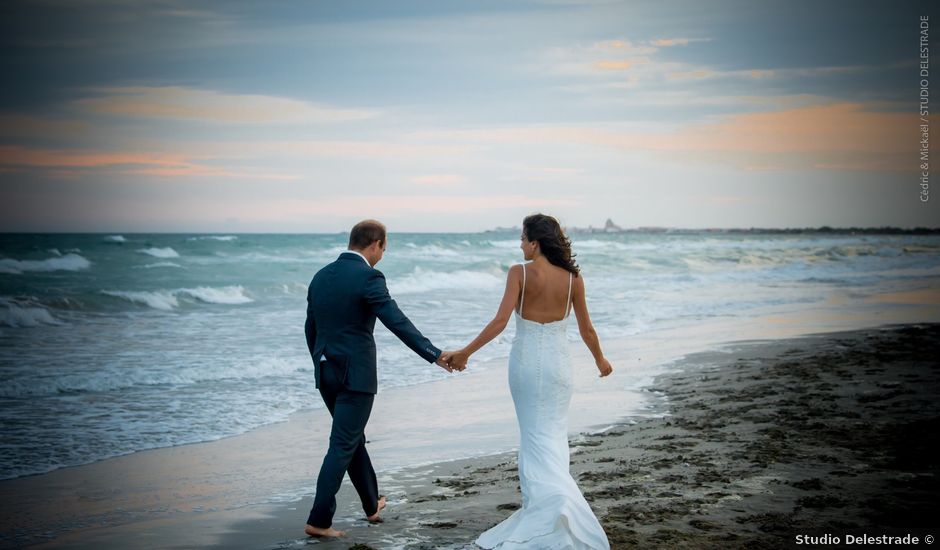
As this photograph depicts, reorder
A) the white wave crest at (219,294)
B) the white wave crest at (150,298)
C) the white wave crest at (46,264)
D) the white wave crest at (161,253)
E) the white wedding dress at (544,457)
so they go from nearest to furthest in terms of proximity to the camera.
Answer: the white wedding dress at (544,457)
the white wave crest at (150,298)
the white wave crest at (219,294)
the white wave crest at (46,264)
the white wave crest at (161,253)

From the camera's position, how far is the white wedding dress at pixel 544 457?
437cm

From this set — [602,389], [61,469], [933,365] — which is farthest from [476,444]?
[933,365]

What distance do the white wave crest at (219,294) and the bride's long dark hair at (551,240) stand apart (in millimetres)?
21869

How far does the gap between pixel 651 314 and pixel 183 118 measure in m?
29.0

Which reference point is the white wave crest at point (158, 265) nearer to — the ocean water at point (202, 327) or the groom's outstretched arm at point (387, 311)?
the ocean water at point (202, 327)

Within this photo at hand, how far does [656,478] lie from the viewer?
5.79 meters

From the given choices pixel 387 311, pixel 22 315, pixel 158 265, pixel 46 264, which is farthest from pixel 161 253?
pixel 387 311

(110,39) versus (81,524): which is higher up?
(110,39)

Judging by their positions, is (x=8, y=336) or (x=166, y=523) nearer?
(x=166, y=523)

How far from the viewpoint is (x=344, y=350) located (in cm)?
487

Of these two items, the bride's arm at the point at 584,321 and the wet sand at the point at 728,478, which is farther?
the bride's arm at the point at 584,321

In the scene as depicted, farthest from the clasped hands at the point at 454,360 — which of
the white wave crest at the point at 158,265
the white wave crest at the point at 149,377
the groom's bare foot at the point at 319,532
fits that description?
the white wave crest at the point at 158,265

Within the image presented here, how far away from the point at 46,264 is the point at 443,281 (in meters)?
19.7

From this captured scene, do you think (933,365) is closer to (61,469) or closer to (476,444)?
(476,444)
